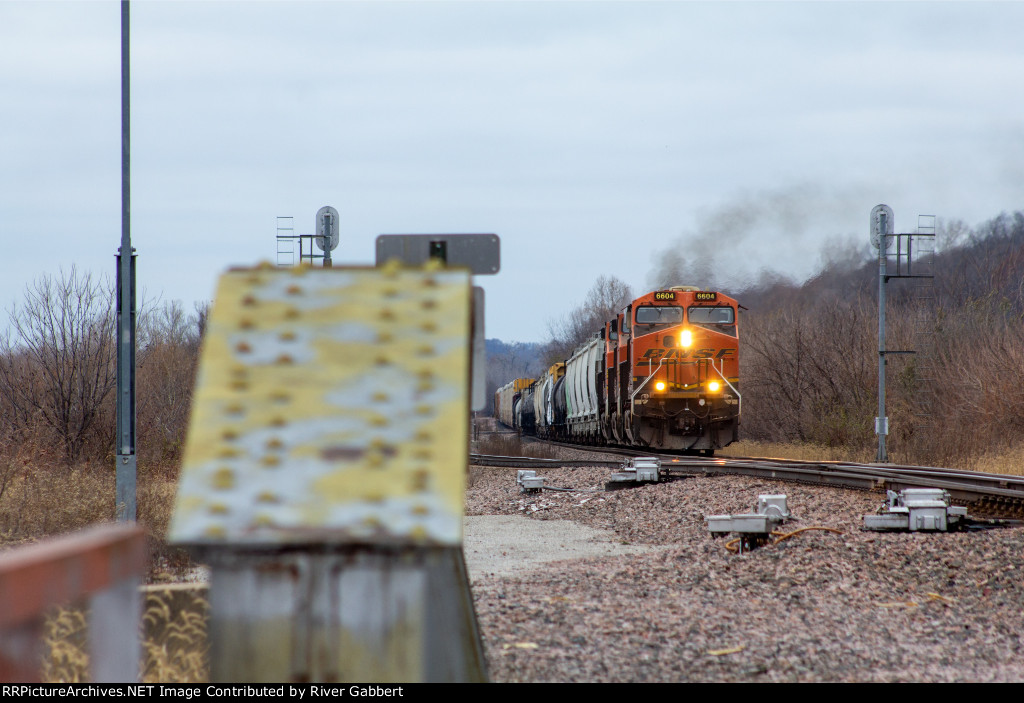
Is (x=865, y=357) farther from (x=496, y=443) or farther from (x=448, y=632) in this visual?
(x=448, y=632)

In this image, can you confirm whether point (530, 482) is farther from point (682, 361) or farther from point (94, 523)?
Result: point (94, 523)

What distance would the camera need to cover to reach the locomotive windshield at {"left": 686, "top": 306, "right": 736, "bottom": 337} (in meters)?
23.2

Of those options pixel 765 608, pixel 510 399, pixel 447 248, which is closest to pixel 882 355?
pixel 765 608

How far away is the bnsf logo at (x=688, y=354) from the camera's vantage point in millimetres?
22625

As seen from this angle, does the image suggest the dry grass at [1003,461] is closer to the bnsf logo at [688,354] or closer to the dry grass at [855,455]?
the dry grass at [855,455]

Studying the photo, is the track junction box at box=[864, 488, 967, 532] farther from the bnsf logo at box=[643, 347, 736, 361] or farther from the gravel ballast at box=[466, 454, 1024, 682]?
the bnsf logo at box=[643, 347, 736, 361]

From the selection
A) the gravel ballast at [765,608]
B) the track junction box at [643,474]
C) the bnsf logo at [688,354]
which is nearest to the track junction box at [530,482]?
the track junction box at [643,474]

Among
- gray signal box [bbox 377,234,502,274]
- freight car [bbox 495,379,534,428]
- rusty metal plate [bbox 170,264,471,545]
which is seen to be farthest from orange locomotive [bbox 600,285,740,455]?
freight car [bbox 495,379,534,428]

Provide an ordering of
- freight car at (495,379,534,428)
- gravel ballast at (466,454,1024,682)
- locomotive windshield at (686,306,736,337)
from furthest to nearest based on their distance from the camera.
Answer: freight car at (495,379,534,428)
locomotive windshield at (686,306,736,337)
gravel ballast at (466,454,1024,682)

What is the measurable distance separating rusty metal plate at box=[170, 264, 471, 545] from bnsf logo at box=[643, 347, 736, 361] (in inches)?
820

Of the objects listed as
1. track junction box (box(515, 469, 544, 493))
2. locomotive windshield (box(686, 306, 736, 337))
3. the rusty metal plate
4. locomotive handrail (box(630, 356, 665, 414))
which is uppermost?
locomotive windshield (box(686, 306, 736, 337))

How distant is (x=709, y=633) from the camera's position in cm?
621
